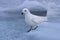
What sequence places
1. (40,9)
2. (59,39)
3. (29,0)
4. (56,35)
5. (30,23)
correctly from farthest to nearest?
(29,0) → (40,9) → (30,23) → (56,35) → (59,39)

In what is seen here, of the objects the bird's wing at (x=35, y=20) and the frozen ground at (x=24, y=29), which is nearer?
→ the frozen ground at (x=24, y=29)

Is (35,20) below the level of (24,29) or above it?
above

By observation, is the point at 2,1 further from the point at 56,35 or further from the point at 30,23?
the point at 56,35

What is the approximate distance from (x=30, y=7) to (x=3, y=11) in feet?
2.91

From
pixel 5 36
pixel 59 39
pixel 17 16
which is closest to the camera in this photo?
pixel 59 39

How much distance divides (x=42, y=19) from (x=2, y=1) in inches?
164

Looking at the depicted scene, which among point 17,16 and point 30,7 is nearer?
point 17,16

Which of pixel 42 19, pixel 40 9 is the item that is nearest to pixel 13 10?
pixel 40 9

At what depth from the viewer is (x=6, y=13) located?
22.1 ft

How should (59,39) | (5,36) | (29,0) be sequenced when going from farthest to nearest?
(29,0) → (5,36) → (59,39)

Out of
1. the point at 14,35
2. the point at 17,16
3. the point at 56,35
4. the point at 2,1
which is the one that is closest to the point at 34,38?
the point at 56,35

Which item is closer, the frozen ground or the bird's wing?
the frozen ground

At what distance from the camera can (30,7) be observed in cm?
704

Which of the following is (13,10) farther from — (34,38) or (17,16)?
(34,38)
